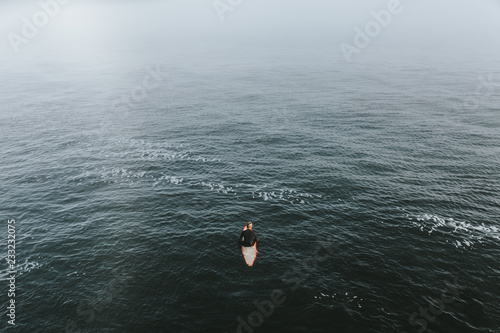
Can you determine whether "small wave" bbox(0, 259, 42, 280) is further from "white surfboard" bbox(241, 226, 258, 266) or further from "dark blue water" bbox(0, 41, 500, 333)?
"white surfboard" bbox(241, 226, 258, 266)

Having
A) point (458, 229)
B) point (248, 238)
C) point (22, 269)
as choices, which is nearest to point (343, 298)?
point (248, 238)

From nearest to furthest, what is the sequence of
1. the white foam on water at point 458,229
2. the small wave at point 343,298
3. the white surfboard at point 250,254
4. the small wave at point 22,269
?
1. the small wave at point 343,298
2. the small wave at point 22,269
3. the white surfboard at point 250,254
4. the white foam on water at point 458,229

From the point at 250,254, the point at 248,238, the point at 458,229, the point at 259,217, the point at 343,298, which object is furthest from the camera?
the point at 259,217

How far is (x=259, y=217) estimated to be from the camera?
2087 inches

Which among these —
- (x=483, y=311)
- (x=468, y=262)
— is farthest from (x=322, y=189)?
(x=483, y=311)

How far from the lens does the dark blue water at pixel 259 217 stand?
1391 inches

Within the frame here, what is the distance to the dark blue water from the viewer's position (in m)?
35.3

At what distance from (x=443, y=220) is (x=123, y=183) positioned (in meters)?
60.8

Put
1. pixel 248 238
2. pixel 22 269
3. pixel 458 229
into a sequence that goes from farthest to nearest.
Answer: pixel 458 229 → pixel 22 269 → pixel 248 238

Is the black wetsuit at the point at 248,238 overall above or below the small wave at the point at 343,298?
above

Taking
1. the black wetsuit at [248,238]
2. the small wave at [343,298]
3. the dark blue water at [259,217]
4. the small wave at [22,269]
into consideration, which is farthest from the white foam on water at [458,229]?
the small wave at [22,269]

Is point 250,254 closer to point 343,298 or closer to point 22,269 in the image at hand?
point 343,298

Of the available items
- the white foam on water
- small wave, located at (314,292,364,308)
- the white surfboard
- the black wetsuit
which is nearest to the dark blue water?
small wave, located at (314,292,364,308)

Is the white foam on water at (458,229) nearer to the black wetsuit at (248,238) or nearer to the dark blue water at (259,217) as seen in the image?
the dark blue water at (259,217)
